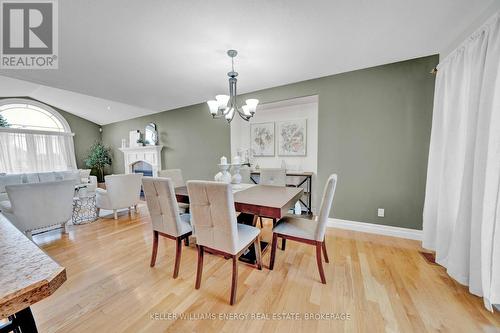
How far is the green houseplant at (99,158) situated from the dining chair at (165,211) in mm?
6666

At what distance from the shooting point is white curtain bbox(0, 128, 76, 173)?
5.39 m

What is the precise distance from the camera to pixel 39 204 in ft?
7.99

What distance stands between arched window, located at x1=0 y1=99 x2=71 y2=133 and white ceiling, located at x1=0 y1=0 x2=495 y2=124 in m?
4.57

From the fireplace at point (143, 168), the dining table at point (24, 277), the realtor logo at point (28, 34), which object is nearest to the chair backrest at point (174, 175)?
the realtor logo at point (28, 34)

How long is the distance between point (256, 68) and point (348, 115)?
1611 millimetres

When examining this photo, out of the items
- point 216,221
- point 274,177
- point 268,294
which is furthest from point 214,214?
point 274,177

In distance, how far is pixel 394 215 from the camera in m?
2.55

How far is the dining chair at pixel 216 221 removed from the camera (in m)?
1.42

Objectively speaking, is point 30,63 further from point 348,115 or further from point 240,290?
point 348,115

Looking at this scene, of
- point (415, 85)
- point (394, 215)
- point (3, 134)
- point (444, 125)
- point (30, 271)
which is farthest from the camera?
point (3, 134)

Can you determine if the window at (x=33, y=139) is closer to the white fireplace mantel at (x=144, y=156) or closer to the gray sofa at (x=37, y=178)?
the gray sofa at (x=37, y=178)

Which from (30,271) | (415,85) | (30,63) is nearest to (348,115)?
(415,85)

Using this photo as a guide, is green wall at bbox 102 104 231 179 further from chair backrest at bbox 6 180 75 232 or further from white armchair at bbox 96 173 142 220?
chair backrest at bbox 6 180 75 232

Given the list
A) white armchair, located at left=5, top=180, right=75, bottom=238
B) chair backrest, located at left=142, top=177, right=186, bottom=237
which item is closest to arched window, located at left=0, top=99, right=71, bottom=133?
white armchair, located at left=5, top=180, right=75, bottom=238
